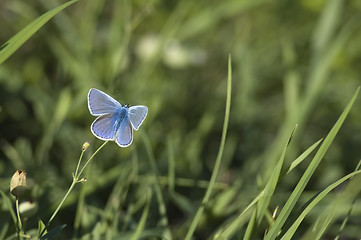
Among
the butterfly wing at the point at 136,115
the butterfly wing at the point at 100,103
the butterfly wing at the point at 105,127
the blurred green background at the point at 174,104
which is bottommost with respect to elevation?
the blurred green background at the point at 174,104

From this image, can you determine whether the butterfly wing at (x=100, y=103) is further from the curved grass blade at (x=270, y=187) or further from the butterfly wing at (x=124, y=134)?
the curved grass blade at (x=270, y=187)

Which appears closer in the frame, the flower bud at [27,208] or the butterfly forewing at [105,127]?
the butterfly forewing at [105,127]

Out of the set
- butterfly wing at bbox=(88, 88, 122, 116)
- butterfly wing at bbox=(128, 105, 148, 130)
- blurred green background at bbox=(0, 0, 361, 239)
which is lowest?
blurred green background at bbox=(0, 0, 361, 239)

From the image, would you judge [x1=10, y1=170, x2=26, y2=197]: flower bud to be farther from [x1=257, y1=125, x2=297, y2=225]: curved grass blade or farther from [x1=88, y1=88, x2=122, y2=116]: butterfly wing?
[x1=257, y1=125, x2=297, y2=225]: curved grass blade

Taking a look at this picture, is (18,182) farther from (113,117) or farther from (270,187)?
(270,187)

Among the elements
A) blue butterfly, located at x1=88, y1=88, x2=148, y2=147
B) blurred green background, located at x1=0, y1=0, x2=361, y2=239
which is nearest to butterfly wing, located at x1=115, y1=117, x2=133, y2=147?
blue butterfly, located at x1=88, y1=88, x2=148, y2=147

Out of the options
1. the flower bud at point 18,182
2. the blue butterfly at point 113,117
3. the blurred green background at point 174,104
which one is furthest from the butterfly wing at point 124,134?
the blurred green background at point 174,104
